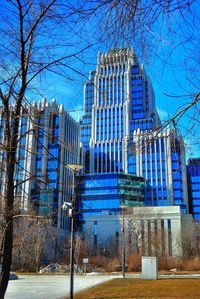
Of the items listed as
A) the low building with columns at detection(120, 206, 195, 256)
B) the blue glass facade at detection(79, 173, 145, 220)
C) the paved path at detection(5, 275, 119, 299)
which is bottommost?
the paved path at detection(5, 275, 119, 299)

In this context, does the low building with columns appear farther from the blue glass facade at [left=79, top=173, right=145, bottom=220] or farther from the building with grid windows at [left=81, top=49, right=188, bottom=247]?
the blue glass facade at [left=79, top=173, right=145, bottom=220]

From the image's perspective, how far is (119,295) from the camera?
52.9 feet

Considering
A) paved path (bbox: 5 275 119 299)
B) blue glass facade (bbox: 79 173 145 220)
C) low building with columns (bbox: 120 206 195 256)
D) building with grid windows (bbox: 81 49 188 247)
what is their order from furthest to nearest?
building with grid windows (bbox: 81 49 188 247) → blue glass facade (bbox: 79 173 145 220) → low building with columns (bbox: 120 206 195 256) → paved path (bbox: 5 275 119 299)

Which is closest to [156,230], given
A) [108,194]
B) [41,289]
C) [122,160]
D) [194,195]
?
[108,194]

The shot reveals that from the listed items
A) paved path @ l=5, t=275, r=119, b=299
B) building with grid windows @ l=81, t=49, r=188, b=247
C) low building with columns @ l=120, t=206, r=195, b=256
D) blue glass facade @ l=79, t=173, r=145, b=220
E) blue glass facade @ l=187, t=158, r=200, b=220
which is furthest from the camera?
blue glass facade @ l=187, t=158, r=200, b=220

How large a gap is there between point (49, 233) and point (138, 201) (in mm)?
42584

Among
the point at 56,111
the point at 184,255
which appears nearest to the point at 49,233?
the point at 184,255

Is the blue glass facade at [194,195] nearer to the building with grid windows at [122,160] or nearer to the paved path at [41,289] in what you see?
the building with grid windows at [122,160]

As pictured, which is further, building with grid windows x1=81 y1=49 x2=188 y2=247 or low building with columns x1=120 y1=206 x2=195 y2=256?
building with grid windows x1=81 y1=49 x2=188 y2=247

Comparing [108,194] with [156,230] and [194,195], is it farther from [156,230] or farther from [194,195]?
[194,195]

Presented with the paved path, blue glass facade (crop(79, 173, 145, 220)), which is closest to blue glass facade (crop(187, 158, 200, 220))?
blue glass facade (crop(79, 173, 145, 220))

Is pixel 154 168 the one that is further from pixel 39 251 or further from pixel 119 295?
pixel 119 295

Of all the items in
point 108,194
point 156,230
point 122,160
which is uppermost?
point 122,160

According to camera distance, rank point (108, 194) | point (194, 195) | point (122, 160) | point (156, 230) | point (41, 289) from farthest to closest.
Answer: point (122, 160), point (194, 195), point (108, 194), point (156, 230), point (41, 289)
